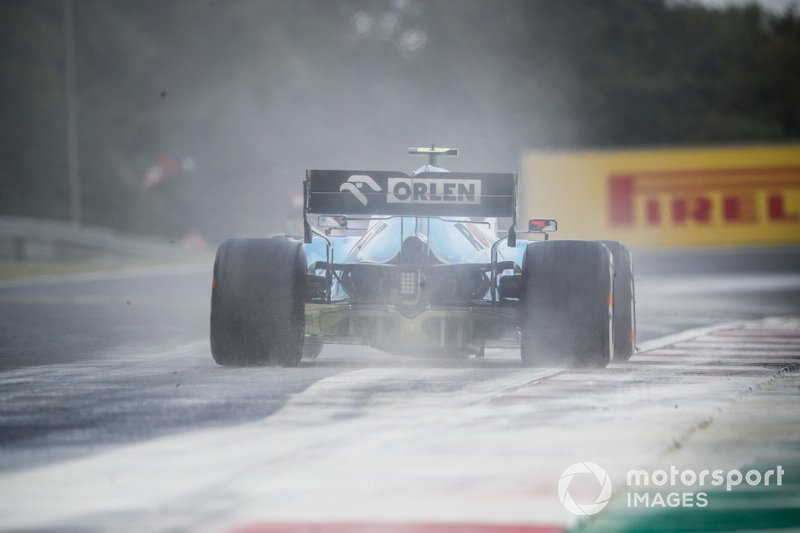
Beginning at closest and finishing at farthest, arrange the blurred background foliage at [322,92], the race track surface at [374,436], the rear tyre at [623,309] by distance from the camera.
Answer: the race track surface at [374,436]
the rear tyre at [623,309]
the blurred background foliage at [322,92]

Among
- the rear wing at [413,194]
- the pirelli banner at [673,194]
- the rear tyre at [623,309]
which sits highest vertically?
the pirelli banner at [673,194]

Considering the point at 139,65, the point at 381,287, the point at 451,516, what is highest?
the point at 139,65

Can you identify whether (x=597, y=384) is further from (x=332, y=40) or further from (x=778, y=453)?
(x=332, y=40)

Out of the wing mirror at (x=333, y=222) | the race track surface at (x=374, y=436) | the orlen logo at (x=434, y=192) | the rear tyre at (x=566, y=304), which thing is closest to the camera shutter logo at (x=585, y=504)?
the race track surface at (x=374, y=436)

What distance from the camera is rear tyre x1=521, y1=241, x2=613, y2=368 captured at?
12117mm

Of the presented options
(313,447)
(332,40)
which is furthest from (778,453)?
(332,40)

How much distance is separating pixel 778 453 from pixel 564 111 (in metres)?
63.7

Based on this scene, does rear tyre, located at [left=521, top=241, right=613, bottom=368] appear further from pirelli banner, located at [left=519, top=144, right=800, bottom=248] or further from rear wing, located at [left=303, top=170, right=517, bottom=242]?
pirelli banner, located at [left=519, top=144, right=800, bottom=248]

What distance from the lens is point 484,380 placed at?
1191 cm

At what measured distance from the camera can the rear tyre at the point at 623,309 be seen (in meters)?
13.5

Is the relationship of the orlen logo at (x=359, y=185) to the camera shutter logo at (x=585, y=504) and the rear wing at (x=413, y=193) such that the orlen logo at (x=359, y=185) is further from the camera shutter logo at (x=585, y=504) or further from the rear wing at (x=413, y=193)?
the camera shutter logo at (x=585, y=504)

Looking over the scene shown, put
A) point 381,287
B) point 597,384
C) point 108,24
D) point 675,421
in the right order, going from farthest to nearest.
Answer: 1. point 108,24
2. point 381,287
3. point 597,384
4. point 675,421

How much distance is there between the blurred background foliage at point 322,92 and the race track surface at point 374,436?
3810 centimetres

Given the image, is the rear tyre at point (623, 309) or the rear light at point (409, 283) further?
the rear tyre at point (623, 309)
